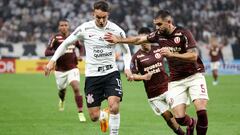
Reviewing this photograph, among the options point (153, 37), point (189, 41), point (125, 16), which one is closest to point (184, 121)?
point (189, 41)

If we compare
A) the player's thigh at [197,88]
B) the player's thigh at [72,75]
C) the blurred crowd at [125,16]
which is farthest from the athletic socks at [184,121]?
the blurred crowd at [125,16]

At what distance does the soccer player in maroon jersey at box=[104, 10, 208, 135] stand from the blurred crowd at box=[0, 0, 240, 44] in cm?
3122

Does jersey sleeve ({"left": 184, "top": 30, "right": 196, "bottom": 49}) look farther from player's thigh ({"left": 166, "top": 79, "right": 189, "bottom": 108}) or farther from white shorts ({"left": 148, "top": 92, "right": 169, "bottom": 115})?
white shorts ({"left": 148, "top": 92, "right": 169, "bottom": 115})

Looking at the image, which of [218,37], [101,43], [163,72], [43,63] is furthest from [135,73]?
[218,37]

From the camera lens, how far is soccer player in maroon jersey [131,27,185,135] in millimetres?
13141

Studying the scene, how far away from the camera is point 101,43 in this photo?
12.3 meters

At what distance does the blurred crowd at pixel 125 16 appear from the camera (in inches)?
1699

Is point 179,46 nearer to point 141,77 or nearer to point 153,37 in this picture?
point 153,37

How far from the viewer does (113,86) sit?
12.2m

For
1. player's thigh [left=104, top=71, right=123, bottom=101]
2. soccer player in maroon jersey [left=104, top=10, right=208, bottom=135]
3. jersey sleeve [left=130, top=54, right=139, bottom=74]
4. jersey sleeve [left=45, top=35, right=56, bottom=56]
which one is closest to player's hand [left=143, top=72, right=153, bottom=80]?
jersey sleeve [left=130, top=54, right=139, bottom=74]

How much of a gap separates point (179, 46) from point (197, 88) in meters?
0.91

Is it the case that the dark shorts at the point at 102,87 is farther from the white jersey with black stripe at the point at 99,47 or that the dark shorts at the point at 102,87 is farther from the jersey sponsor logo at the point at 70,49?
the jersey sponsor logo at the point at 70,49

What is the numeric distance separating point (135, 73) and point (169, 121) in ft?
4.52

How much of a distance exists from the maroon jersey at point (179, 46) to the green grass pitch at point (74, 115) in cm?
238
